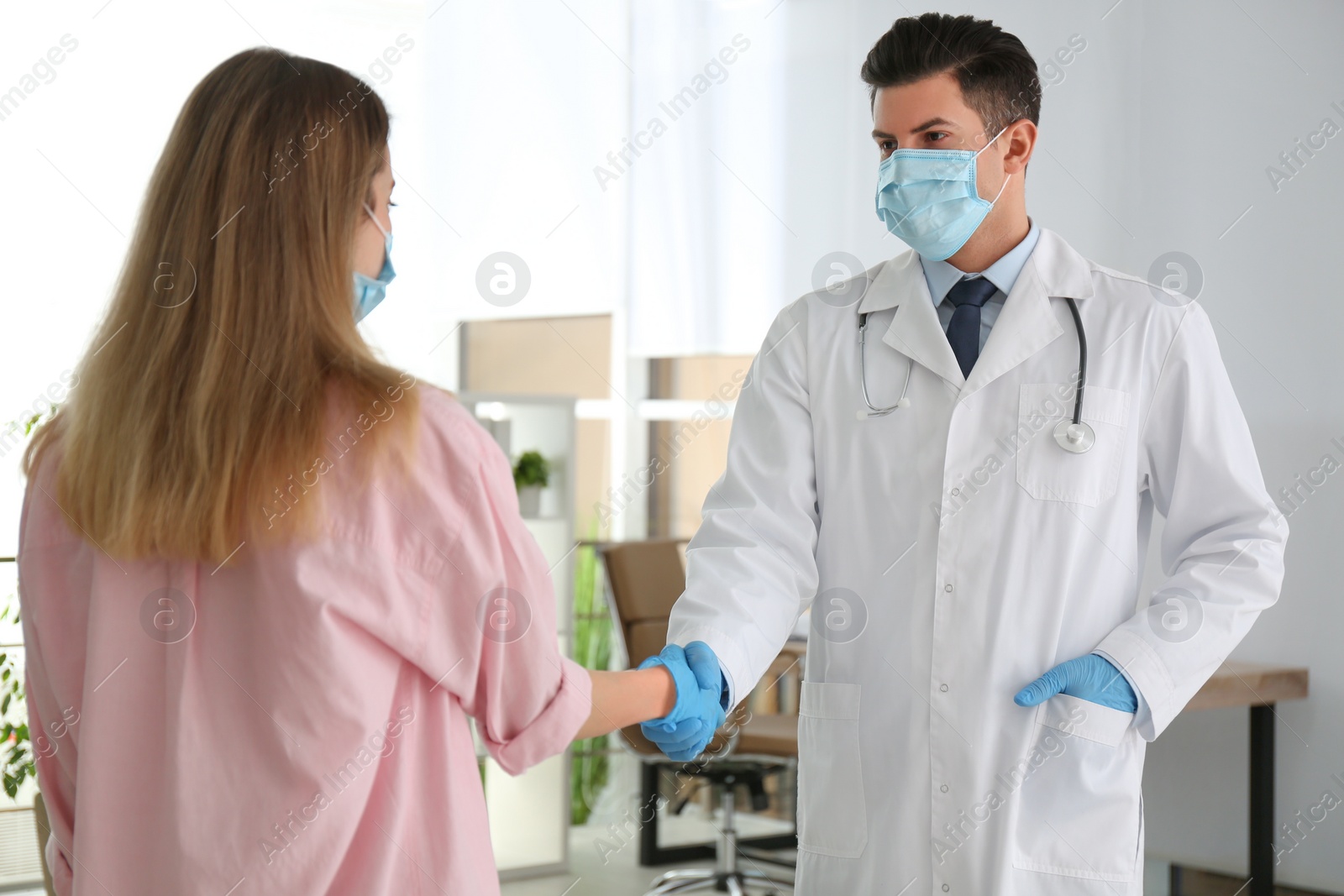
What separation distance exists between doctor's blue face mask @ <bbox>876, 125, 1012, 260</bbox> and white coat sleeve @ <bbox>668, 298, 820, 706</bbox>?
21 centimetres

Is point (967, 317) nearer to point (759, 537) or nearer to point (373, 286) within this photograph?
point (759, 537)

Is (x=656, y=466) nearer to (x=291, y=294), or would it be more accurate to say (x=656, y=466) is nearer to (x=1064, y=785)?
(x=1064, y=785)

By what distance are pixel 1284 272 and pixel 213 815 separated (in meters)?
2.72

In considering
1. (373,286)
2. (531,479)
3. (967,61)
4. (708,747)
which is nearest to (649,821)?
(708,747)

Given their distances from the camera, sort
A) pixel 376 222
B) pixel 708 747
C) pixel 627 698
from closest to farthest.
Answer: pixel 376 222, pixel 627 698, pixel 708 747

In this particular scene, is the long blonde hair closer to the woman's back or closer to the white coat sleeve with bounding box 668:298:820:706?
the woman's back

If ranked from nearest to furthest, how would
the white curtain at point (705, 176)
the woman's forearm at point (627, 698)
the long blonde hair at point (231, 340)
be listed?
the long blonde hair at point (231, 340), the woman's forearm at point (627, 698), the white curtain at point (705, 176)

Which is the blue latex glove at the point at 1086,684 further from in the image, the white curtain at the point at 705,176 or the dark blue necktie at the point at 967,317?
the white curtain at the point at 705,176

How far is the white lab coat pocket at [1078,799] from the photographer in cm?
146

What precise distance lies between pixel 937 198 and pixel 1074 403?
35 centimetres

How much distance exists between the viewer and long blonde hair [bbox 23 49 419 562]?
37.8 inches

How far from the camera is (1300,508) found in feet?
9.39

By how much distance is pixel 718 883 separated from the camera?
3.62m

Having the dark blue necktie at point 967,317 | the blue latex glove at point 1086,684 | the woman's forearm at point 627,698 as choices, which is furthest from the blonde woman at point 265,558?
the dark blue necktie at point 967,317
